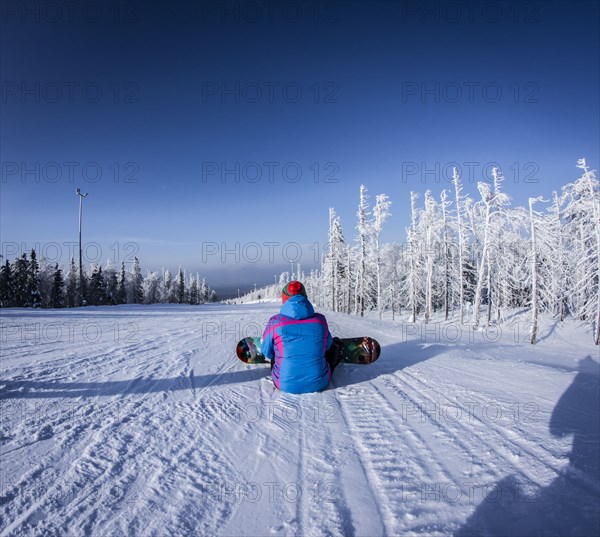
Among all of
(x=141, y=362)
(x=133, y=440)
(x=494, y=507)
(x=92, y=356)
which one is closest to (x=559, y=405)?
(x=494, y=507)

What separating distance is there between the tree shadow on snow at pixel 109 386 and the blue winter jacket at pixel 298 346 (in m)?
1.03

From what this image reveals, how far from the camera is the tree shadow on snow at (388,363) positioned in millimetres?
5295

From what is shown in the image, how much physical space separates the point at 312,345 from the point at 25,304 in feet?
198

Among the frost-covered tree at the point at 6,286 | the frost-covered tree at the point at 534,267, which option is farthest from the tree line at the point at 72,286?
the frost-covered tree at the point at 534,267

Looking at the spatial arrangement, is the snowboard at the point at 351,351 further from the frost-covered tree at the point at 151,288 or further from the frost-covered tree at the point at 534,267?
the frost-covered tree at the point at 151,288

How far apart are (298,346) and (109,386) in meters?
2.89

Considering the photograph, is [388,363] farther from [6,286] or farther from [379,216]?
[6,286]

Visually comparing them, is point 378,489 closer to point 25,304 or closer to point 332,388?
point 332,388

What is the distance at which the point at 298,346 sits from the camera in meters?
4.37

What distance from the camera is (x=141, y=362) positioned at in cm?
602

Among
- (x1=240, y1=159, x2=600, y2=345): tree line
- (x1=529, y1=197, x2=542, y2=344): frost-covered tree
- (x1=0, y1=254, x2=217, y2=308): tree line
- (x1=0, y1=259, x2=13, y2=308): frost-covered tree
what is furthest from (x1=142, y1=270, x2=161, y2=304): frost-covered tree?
(x1=529, y1=197, x2=542, y2=344): frost-covered tree

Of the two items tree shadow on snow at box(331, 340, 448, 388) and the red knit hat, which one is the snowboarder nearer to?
the red knit hat

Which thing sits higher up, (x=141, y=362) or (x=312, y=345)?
(x=312, y=345)

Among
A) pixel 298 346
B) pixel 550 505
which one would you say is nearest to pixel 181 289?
pixel 298 346
